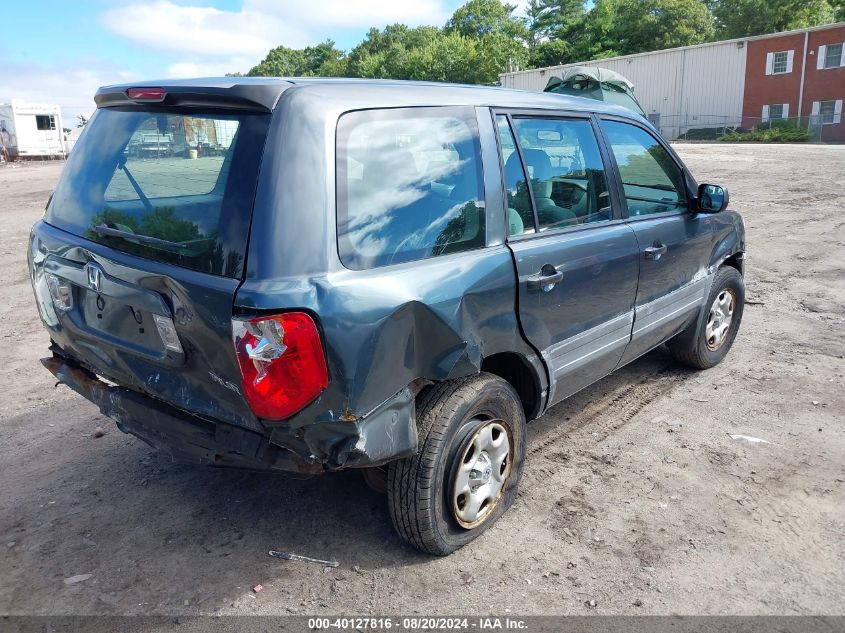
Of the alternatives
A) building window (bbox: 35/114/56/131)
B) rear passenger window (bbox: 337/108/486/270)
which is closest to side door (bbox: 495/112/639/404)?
rear passenger window (bbox: 337/108/486/270)

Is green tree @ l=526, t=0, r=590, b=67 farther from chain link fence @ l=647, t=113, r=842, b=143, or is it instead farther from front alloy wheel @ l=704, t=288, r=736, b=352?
front alloy wheel @ l=704, t=288, r=736, b=352

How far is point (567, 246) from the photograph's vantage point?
3348 millimetres

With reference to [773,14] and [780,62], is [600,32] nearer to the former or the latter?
[773,14]

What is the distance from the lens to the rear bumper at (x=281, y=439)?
2.47 metres

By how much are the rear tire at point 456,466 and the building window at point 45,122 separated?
134ft

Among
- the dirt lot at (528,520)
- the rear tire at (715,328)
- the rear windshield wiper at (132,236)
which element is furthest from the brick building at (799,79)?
the rear windshield wiper at (132,236)

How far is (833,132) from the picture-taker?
3634cm

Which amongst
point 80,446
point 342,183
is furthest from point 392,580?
point 80,446

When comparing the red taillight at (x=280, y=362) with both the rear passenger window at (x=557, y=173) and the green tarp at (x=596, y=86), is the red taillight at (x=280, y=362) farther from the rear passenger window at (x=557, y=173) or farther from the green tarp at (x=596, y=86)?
the green tarp at (x=596, y=86)

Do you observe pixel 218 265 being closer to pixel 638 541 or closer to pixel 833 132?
pixel 638 541

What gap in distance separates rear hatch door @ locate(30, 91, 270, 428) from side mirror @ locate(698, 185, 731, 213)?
9.99ft

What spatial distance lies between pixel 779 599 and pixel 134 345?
2771 mm

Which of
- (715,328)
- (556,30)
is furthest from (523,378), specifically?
(556,30)

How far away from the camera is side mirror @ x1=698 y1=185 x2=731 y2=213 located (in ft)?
14.4
